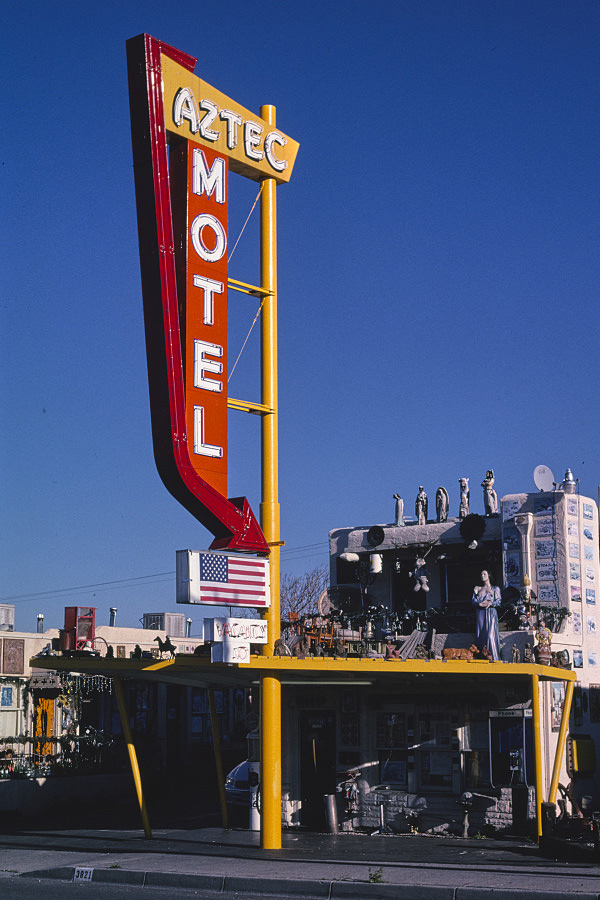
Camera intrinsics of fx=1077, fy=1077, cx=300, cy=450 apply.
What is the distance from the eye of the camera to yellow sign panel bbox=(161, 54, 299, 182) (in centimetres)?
2148

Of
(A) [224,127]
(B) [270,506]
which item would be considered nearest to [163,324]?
(B) [270,506]

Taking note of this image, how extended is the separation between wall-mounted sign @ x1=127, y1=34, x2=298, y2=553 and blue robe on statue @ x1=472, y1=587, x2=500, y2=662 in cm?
584

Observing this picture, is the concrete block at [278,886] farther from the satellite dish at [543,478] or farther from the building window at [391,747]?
the satellite dish at [543,478]

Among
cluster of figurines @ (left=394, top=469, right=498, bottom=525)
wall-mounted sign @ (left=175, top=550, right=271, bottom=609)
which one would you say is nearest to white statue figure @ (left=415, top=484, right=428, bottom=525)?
cluster of figurines @ (left=394, top=469, right=498, bottom=525)

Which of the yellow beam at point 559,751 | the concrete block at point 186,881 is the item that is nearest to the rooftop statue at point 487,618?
the yellow beam at point 559,751

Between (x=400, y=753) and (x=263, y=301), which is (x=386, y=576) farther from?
(x=263, y=301)

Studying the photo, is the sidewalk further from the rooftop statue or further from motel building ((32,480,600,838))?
the rooftop statue

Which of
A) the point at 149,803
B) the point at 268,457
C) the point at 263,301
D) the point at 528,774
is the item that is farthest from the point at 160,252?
the point at 149,803

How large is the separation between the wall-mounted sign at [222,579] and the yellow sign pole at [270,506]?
2.51 feet

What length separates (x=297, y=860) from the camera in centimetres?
1945

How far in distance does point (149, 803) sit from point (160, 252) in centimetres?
1934

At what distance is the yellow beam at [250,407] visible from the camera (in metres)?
21.6

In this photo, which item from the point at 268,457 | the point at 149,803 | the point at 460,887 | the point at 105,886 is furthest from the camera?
the point at 149,803

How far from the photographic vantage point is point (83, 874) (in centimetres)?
1864
